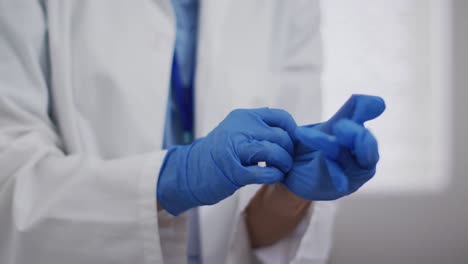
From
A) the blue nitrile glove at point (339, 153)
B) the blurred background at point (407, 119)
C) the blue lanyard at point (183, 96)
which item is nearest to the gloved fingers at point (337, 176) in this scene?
the blue nitrile glove at point (339, 153)

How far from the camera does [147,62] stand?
653 mm

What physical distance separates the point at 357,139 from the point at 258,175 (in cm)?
13

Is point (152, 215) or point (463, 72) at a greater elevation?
point (463, 72)

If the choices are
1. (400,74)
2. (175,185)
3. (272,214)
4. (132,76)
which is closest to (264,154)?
(175,185)

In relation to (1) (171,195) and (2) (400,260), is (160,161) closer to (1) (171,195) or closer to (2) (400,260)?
(1) (171,195)

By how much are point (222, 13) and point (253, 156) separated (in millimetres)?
449

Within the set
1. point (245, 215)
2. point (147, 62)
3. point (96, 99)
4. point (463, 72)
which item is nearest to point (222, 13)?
point (147, 62)

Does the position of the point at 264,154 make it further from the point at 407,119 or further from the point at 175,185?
the point at 407,119

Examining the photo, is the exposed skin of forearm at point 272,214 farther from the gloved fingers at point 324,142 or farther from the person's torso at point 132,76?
the gloved fingers at point 324,142

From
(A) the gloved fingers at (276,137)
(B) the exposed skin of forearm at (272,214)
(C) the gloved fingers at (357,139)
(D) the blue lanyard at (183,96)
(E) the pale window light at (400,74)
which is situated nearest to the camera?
(C) the gloved fingers at (357,139)

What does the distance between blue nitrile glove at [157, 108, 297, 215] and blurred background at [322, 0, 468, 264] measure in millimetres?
557

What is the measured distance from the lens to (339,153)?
1.06ft

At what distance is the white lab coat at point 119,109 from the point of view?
0.47 meters

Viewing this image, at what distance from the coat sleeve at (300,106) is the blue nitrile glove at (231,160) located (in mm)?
209
